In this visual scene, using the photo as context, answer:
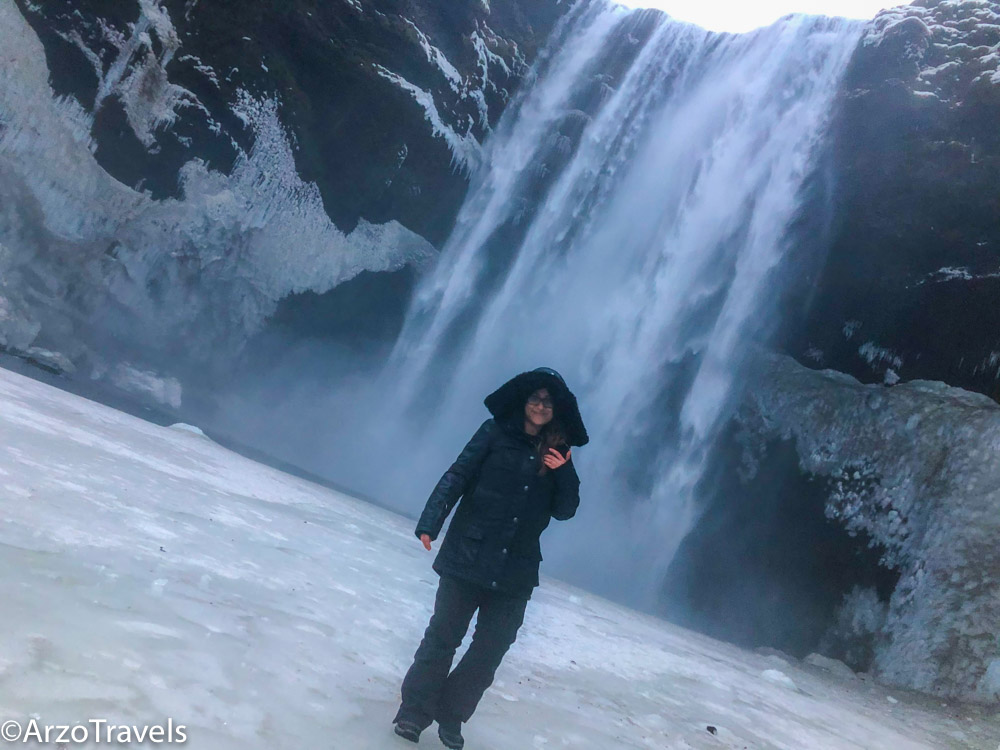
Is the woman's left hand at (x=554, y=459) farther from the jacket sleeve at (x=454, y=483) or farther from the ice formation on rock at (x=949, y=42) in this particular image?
the ice formation on rock at (x=949, y=42)

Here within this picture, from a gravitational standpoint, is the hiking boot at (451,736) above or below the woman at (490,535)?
below

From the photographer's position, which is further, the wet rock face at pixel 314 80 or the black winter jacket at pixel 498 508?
the wet rock face at pixel 314 80

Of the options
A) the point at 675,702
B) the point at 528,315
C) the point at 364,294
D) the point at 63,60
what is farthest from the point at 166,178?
the point at 675,702

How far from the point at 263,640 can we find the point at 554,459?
1297 mm

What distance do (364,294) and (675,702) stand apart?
50.1 feet

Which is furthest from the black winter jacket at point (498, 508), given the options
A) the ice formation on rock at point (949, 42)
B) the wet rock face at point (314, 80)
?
the wet rock face at point (314, 80)

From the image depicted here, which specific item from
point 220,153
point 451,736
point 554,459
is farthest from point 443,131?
point 451,736

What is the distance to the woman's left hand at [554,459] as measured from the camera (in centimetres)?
262

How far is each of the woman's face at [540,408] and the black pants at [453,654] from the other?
627 millimetres

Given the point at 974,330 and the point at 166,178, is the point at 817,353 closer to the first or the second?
the point at 974,330

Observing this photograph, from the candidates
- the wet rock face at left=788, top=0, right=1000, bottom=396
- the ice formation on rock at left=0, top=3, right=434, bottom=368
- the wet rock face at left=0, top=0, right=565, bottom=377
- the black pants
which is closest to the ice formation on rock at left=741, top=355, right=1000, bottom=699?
the wet rock face at left=788, top=0, right=1000, bottom=396

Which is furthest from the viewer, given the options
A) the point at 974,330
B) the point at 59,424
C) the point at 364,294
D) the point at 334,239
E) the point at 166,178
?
the point at 364,294

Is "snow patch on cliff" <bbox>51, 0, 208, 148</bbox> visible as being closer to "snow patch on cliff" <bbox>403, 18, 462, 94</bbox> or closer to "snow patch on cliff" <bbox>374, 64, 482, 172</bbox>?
"snow patch on cliff" <bbox>374, 64, 482, 172</bbox>

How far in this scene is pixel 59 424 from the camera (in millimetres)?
6043
